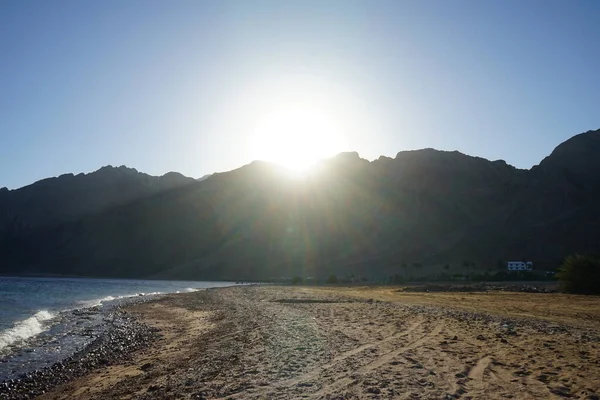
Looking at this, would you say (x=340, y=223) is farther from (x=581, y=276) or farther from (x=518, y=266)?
(x=581, y=276)

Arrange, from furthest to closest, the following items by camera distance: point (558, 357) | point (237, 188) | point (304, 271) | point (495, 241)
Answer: point (237, 188) → point (304, 271) → point (495, 241) → point (558, 357)

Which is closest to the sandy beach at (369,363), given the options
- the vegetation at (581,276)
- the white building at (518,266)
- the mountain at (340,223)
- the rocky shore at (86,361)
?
the rocky shore at (86,361)

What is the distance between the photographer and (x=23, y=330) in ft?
80.6

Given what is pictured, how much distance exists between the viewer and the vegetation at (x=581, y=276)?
38688 millimetres

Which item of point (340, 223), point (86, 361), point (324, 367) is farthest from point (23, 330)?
point (340, 223)

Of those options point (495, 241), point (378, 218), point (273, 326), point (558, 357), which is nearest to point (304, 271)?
point (378, 218)

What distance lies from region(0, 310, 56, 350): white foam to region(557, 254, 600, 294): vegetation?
37912 mm

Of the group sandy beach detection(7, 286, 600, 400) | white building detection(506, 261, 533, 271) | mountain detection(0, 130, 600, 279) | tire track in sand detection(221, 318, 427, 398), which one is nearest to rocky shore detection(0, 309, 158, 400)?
sandy beach detection(7, 286, 600, 400)

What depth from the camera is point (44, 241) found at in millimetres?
186125

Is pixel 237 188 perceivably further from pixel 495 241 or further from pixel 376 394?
pixel 376 394

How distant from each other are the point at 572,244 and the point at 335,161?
290 feet

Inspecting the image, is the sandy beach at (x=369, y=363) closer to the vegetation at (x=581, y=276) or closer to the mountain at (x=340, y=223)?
the vegetation at (x=581, y=276)

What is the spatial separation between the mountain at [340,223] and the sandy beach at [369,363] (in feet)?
272

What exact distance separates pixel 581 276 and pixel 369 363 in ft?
117
